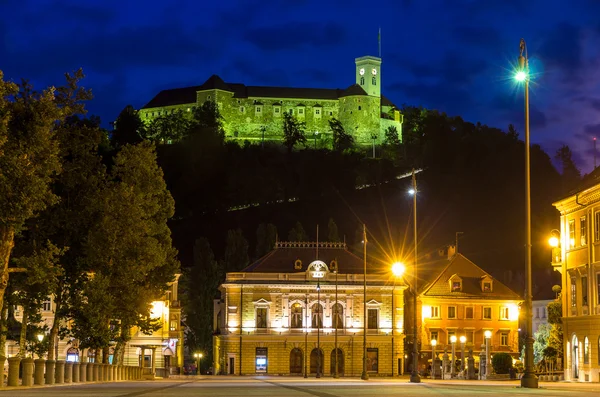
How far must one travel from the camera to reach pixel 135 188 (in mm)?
59000

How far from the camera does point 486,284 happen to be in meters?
104

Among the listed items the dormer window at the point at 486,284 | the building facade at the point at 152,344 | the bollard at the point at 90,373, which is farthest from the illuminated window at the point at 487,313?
the bollard at the point at 90,373

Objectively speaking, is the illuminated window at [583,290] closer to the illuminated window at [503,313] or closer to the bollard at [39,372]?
the bollard at [39,372]

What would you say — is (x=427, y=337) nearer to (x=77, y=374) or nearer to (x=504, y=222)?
(x=77, y=374)

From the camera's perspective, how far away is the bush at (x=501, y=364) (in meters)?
74.7

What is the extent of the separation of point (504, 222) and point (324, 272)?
104 meters

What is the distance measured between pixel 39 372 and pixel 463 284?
70.6 metres

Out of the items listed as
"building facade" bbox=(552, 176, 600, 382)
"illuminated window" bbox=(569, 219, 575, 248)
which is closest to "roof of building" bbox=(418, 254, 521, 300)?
"building facade" bbox=(552, 176, 600, 382)

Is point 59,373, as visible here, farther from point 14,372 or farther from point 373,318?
point 373,318

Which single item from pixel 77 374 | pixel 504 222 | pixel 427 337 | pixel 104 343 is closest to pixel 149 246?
pixel 104 343

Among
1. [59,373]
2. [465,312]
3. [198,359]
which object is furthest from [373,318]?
[59,373]

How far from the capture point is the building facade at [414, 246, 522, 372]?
333 feet

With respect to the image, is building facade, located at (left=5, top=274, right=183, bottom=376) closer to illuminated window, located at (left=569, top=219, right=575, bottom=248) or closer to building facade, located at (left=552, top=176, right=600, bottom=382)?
building facade, located at (left=552, top=176, right=600, bottom=382)

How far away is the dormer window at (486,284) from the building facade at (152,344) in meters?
30.2
